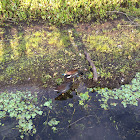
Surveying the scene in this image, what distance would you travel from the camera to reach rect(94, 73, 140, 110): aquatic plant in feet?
11.5

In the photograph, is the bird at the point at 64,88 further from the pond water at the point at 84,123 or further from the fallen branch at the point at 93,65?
the fallen branch at the point at 93,65

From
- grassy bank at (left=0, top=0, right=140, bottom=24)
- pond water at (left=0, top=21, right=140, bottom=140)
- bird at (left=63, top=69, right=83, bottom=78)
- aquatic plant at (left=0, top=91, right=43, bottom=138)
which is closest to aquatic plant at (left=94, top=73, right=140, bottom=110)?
pond water at (left=0, top=21, right=140, bottom=140)

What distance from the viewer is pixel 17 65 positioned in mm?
4305

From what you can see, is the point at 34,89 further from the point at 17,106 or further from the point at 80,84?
the point at 80,84

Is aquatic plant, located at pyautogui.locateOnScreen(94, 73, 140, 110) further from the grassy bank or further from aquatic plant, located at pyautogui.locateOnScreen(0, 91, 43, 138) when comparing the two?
the grassy bank

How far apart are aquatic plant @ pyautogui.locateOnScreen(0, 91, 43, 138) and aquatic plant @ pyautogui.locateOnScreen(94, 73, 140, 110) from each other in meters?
1.51

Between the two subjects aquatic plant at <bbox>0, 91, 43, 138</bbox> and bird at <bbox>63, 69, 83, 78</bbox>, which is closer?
aquatic plant at <bbox>0, 91, 43, 138</bbox>

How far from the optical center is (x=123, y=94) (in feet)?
12.0

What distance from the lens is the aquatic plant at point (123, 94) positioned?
352 cm

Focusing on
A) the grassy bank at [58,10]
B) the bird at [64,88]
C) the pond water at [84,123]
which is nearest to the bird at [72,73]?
the bird at [64,88]

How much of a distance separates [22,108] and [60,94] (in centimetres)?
→ 94

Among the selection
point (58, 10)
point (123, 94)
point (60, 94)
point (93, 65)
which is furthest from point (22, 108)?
point (58, 10)

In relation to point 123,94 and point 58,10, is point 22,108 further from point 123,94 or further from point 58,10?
point 58,10

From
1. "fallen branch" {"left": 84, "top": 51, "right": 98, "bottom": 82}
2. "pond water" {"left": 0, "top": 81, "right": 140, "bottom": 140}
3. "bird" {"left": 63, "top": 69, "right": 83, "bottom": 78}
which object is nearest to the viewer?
"pond water" {"left": 0, "top": 81, "right": 140, "bottom": 140}
